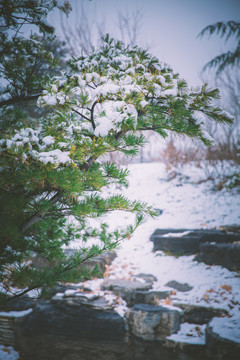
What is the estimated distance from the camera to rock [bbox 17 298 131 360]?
117 inches

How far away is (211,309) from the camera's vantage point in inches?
133

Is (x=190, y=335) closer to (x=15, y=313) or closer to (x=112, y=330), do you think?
(x=112, y=330)

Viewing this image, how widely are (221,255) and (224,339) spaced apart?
7.26 feet

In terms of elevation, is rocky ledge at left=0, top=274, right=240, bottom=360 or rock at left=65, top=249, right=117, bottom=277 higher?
rock at left=65, top=249, right=117, bottom=277

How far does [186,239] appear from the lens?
17.6 feet

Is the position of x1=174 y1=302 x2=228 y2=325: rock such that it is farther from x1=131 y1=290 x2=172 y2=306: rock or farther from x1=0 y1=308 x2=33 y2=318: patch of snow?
x1=0 y1=308 x2=33 y2=318: patch of snow

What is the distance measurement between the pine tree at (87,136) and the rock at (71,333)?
1944 mm

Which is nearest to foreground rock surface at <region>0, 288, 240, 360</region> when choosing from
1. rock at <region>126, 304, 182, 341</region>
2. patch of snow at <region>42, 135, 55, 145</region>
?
rock at <region>126, 304, 182, 341</region>

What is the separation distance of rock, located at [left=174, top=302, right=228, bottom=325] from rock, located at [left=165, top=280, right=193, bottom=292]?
0.60 meters

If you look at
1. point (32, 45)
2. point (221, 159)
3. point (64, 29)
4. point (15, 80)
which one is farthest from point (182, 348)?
point (64, 29)

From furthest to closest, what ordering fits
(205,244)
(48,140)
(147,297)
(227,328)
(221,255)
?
(205,244), (221,255), (147,297), (227,328), (48,140)

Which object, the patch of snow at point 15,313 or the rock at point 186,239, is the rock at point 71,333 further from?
the rock at point 186,239

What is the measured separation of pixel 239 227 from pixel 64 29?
10479 mm

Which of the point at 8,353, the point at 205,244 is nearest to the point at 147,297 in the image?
the point at 205,244
